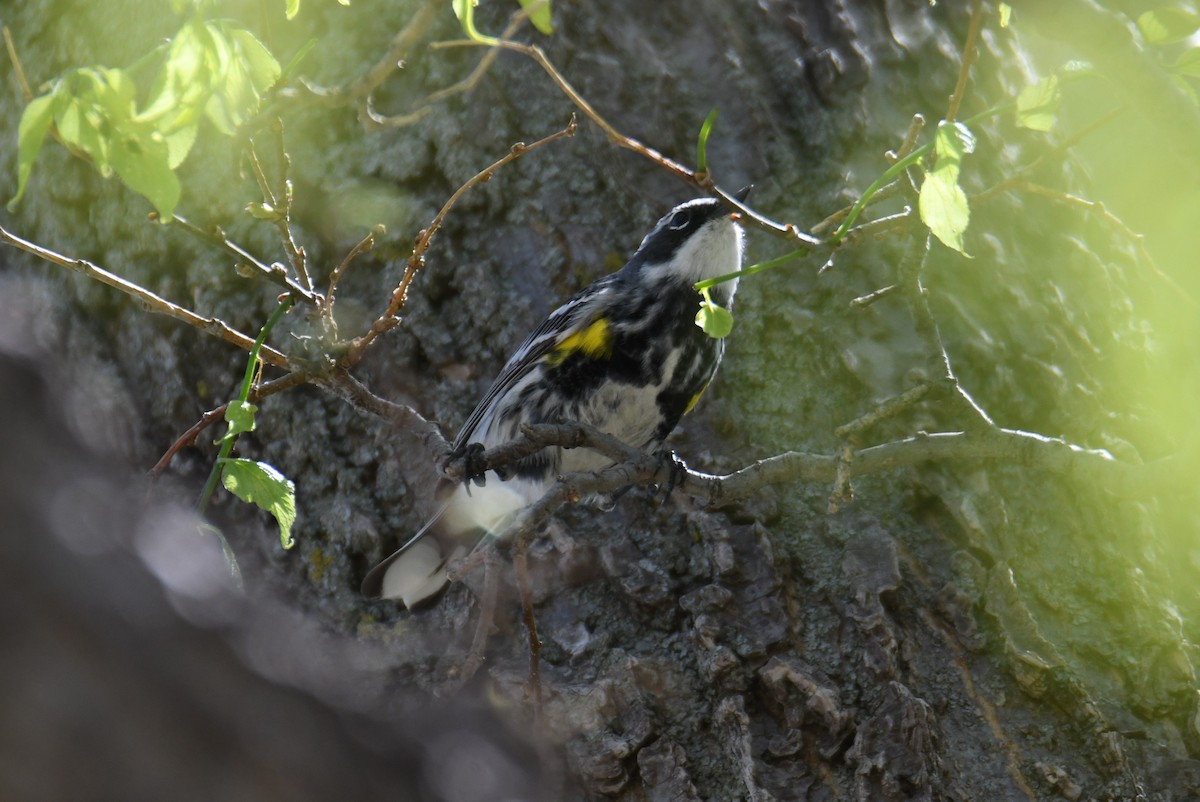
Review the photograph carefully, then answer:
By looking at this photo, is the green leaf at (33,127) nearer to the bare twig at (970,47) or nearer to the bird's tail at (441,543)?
the bare twig at (970,47)

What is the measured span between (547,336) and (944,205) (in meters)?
1.63

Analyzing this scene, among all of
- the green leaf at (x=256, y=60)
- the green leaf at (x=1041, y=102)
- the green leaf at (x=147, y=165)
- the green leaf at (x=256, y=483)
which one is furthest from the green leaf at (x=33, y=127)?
the green leaf at (x=1041, y=102)

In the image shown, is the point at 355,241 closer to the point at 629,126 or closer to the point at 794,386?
the point at 629,126

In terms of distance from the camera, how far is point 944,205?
131 centimetres

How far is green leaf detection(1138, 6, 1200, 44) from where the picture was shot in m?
1.37

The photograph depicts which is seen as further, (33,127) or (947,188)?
(947,188)

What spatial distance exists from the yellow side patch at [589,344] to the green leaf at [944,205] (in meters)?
1.62

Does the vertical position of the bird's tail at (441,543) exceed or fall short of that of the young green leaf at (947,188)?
it falls short

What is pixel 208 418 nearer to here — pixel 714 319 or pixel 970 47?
pixel 714 319

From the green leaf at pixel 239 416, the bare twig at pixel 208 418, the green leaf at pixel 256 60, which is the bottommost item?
the bare twig at pixel 208 418

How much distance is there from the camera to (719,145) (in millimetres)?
3014

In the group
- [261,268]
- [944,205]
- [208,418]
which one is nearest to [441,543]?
[208,418]

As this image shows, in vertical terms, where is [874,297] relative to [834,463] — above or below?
above

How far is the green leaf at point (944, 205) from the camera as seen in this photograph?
4.24ft
